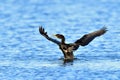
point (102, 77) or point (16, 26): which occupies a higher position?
point (16, 26)

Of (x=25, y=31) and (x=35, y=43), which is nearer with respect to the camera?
(x=35, y=43)

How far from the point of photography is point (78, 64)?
18.2 meters

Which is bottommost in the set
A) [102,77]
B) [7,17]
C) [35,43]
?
[102,77]

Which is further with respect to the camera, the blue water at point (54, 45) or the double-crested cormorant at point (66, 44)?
the double-crested cormorant at point (66, 44)

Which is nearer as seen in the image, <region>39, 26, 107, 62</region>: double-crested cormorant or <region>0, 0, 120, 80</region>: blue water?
<region>0, 0, 120, 80</region>: blue water

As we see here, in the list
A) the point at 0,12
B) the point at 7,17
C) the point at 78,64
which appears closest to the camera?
the point at 78,64

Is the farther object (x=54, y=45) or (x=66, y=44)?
(x=54, y=45)

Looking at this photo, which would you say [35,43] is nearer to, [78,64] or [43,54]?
[43,54]

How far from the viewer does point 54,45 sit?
2186 centimetres

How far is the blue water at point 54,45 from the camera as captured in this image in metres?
17.3

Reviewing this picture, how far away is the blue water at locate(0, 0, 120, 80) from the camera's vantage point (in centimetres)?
1732

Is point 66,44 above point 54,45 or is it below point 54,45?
below

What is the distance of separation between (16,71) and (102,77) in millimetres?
2158

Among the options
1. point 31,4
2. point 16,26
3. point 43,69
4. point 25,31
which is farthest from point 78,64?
point 31,4
